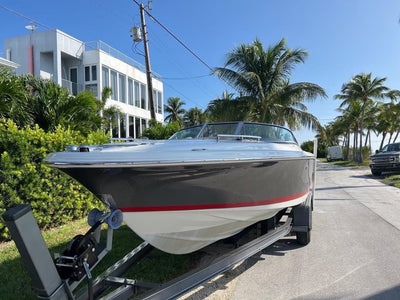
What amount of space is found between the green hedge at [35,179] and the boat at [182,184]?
2.50 m

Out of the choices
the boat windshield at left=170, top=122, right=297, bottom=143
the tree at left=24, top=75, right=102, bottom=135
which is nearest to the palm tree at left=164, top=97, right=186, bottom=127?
the tree at left=24, top=75, right=102, bottom=135

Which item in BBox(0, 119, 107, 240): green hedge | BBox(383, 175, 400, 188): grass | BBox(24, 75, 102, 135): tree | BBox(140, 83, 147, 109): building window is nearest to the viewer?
BBox(0, 119, 107, 240): green hedge

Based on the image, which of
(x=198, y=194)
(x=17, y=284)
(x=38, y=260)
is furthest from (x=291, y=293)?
(x=17, y=284)

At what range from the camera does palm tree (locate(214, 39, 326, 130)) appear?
58.9 ft

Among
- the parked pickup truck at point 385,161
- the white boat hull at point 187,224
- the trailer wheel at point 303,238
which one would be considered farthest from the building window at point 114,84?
the white boat hull at point 187,224

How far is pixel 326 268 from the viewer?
4.09 m

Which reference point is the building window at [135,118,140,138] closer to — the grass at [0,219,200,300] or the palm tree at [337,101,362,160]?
the grass at [0,219,200,300]

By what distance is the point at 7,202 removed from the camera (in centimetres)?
484

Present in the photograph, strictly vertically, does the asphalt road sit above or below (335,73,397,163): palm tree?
below

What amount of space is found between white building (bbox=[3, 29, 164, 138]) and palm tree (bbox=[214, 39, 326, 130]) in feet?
26.4

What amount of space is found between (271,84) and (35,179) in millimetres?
15611

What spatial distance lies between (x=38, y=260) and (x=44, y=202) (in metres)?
3.69

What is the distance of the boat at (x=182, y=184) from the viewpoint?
2.75 metres

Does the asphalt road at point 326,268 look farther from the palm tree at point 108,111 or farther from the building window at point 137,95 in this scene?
the building window at point 137,95
